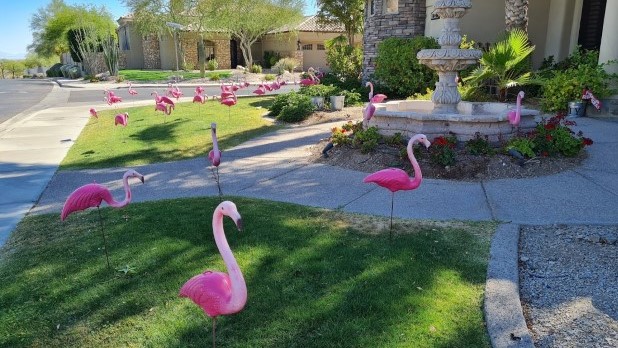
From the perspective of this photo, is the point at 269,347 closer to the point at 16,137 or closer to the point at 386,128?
the point at 386,128

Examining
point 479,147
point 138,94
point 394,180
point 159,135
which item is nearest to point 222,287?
point 394,180

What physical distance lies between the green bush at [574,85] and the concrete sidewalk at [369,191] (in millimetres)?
1277

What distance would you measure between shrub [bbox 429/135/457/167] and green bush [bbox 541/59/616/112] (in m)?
5.19

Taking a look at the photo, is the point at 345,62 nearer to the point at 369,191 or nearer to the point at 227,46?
the point at 369,191

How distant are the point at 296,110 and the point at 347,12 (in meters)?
12.3

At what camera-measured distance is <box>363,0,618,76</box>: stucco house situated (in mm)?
13719

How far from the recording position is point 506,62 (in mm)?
11719

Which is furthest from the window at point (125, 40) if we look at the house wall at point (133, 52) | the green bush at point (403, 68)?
the green bush at point (403, 68)

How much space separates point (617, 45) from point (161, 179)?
402 inches

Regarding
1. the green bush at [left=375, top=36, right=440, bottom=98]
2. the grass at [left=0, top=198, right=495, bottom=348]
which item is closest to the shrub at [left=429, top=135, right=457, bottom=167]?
the grass at [left=0, top=198, right=495, bottom=348]

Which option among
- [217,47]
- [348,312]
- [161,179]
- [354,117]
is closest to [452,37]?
[354,117]

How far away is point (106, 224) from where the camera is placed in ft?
16.9

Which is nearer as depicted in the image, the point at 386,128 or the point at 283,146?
the point at 386,128

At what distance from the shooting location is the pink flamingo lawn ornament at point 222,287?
2658 mm
